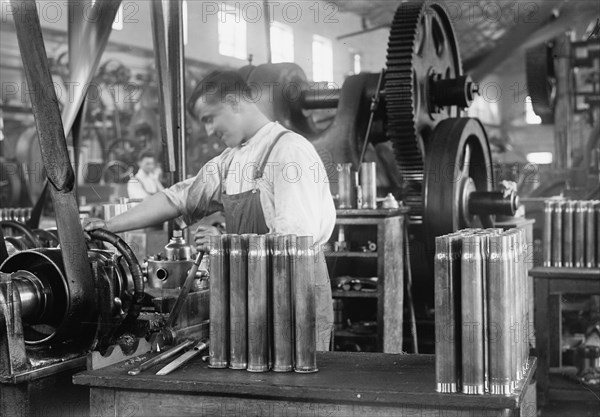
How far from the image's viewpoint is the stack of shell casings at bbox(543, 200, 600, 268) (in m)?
3.95

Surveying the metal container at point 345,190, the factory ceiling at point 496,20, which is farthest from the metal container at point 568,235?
the factory ceiling at point 496,20

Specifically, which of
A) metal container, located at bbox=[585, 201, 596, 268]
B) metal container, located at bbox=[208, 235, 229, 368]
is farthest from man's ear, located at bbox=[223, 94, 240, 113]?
metal container, located at bbox=[585, 201, 596, 268]

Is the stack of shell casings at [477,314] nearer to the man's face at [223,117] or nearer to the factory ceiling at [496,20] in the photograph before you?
the man's face at [223,117]

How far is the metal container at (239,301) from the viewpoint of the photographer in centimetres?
178

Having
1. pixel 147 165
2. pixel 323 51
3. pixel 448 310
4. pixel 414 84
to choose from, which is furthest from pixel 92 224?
pixel 147 165

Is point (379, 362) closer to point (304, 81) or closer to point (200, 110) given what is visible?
point (200, 110)

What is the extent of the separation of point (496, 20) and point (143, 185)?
639 cm

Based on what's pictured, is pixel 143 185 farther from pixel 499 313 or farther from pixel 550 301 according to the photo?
pixel 499 313

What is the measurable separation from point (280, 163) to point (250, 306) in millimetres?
875

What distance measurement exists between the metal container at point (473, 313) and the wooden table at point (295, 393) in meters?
0.04

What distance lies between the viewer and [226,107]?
2.63m

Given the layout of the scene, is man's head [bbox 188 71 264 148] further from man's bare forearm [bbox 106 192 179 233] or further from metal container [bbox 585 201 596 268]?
metal container [bbox 585 201 596 268]

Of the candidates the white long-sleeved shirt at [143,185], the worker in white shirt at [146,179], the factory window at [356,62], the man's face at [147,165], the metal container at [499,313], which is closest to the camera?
the metal container at [499,313]

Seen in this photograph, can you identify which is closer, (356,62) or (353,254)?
(353,254)
